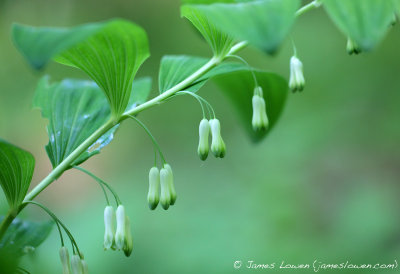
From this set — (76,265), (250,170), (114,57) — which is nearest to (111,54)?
(114,57)

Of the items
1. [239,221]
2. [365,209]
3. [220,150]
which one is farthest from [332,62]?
[220,150]

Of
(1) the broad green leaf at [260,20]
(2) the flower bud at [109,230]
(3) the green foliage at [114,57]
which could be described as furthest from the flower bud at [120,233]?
(1) the broad green leaf at [260,20]

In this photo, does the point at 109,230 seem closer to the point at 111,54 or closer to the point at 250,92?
the point at 111,54

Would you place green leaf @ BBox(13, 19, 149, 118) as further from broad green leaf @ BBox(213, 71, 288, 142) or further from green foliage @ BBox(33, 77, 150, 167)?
broad green leaf @ BBox(213, 71, 288, 142)

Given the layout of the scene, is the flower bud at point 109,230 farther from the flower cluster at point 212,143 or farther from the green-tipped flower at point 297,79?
the green-tipped flower at point 297,79

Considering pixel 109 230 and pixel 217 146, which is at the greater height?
pixel 217 146

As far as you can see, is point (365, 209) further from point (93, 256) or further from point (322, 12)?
point (322, 12)
